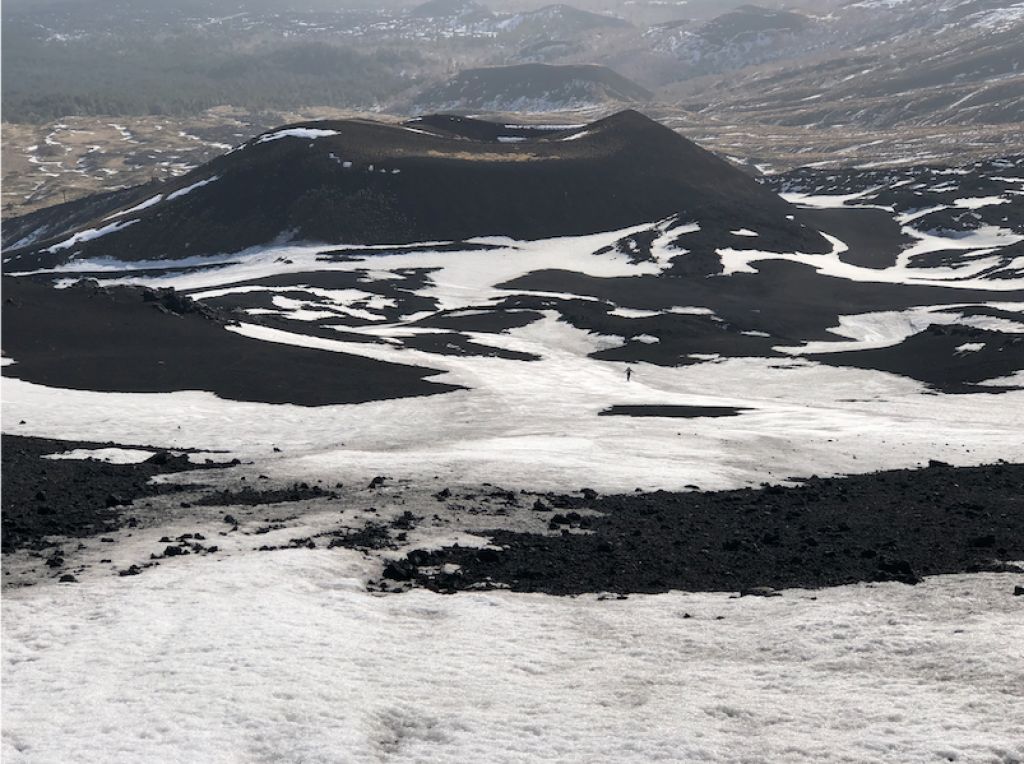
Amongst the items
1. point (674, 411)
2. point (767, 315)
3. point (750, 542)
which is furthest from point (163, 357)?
point (767, 315)

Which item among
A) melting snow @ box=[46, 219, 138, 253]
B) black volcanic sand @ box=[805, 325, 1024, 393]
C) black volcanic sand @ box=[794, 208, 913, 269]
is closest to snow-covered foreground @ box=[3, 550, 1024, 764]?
black volcanic sand @ box=[805, 325, 1024, 393]

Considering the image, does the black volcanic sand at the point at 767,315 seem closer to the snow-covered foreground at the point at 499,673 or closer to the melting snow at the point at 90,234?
the snow-covered foreground at the point at 499,673

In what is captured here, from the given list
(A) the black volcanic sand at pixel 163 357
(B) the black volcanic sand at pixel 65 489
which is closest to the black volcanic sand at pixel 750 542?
(B) the black volcanic sand at pixel 65 489

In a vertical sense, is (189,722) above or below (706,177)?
below

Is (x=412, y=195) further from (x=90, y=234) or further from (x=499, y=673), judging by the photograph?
(x=499, y=673)

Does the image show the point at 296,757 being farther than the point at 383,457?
No

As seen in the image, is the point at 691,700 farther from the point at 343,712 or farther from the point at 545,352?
the point at 545,352

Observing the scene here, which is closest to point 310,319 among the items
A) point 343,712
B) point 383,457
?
point 383,457
